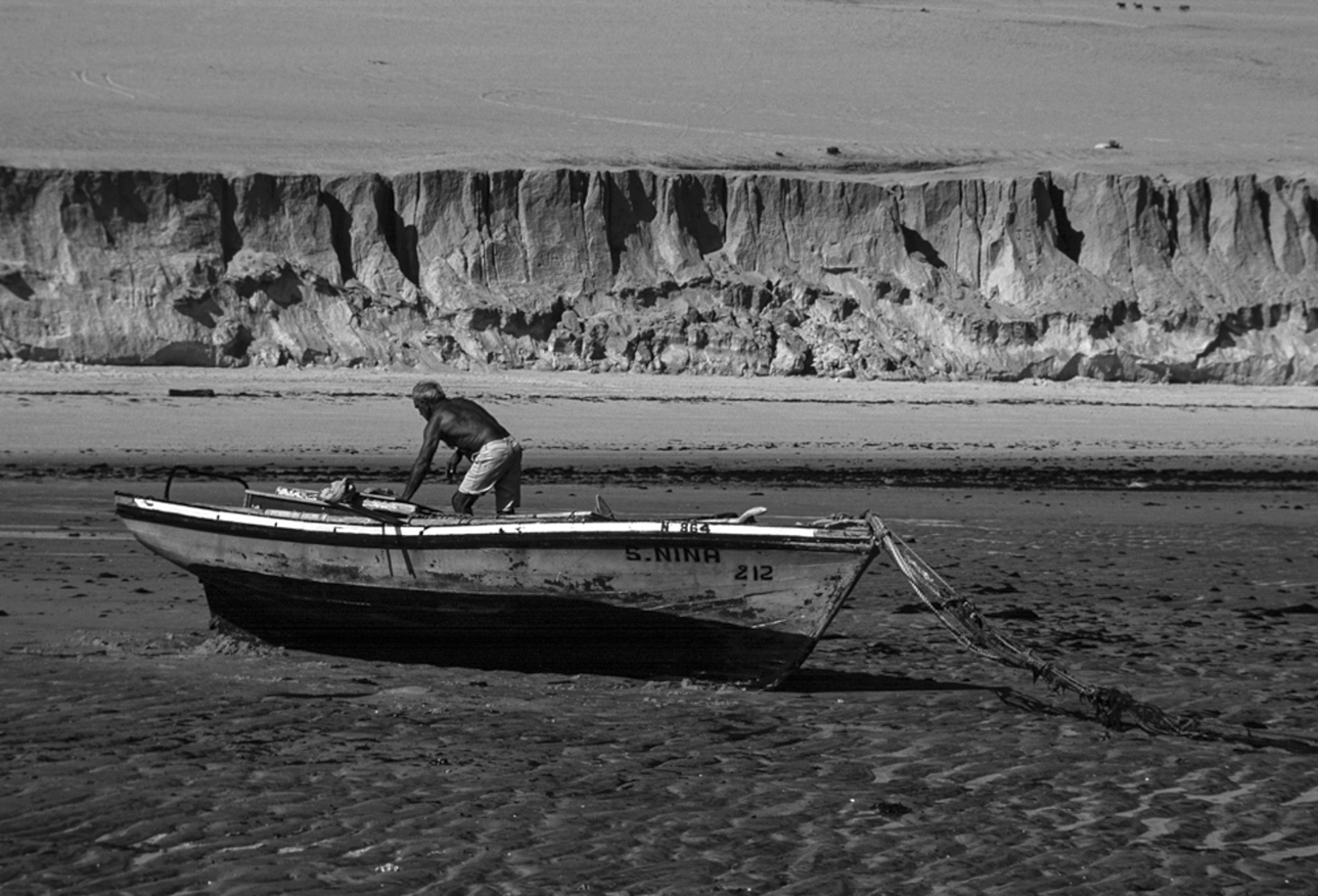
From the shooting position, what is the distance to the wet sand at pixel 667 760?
674 centimetres

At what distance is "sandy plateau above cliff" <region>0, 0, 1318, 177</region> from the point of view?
54031 millimetres

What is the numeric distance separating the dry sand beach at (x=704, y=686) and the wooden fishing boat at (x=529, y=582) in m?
0.23

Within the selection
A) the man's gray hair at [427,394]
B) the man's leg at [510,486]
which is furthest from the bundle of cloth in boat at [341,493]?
the man's leg at [510,486]

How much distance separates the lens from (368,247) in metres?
41.2

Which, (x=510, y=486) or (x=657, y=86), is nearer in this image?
(x=510, y=486)

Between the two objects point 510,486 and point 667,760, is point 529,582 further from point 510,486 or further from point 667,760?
point 667,760

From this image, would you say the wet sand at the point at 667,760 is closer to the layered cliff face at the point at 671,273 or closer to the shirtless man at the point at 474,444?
the shirtless man at the point at 474,444

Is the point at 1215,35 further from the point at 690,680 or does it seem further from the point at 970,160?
the point at 690,680

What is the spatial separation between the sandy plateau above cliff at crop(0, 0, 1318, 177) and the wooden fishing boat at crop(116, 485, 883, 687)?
32.5 meters

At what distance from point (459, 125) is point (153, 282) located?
88.9ft

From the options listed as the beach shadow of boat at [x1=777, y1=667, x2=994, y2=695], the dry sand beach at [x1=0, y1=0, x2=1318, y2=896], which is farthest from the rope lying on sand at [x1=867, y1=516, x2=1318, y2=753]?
the beach shadow of boat at [x1=777, y1=667, x2=994, y2=695]

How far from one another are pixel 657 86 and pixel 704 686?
71.4 m

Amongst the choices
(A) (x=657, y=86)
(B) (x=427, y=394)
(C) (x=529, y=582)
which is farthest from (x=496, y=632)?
(A) (x=657, y=86)

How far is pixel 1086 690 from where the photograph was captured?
8906 mm
